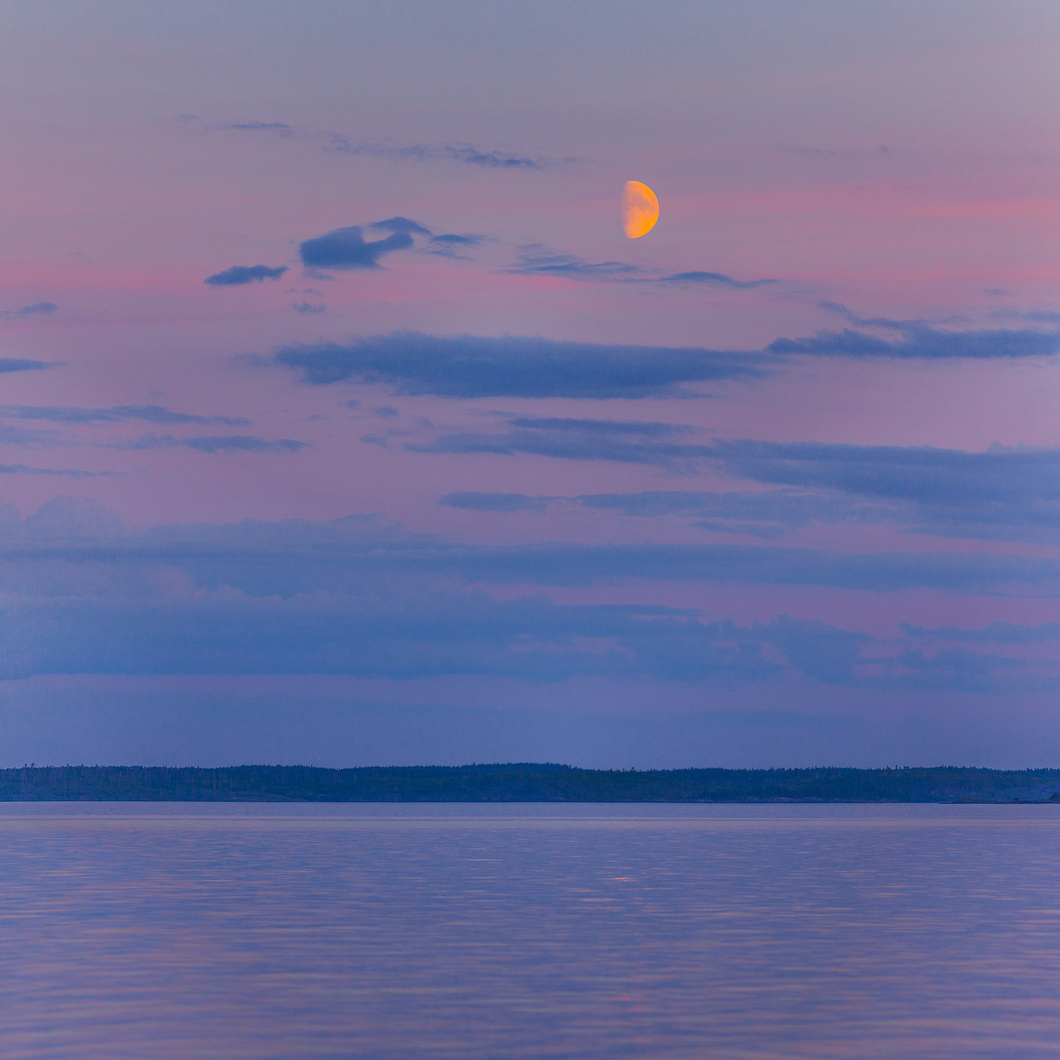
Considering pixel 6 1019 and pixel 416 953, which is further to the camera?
pixel 416 953

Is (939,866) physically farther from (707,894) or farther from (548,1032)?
(548,1032)

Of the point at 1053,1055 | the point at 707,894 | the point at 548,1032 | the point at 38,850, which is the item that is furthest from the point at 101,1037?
the point at 38,850

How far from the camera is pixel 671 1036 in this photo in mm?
27766

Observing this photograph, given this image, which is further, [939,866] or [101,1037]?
[939,866]

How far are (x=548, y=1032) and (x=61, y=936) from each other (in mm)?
20208

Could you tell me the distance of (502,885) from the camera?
6500cm

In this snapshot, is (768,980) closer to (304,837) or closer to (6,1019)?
(6,1019)

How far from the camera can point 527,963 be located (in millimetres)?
37562

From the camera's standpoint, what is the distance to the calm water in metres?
27.7

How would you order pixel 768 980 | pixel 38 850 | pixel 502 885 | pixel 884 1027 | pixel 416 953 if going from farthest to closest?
pixel 38 850 < pixel 502 885 < pixel 416 953 < pixel 768 980 < pixel 884 1027

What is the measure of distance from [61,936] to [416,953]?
10.5m

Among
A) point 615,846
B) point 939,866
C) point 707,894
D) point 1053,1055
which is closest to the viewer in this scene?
point 1053,1055

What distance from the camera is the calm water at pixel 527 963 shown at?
27672 millimetres

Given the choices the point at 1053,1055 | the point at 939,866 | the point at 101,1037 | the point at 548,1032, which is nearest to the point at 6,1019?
the point at 101,1037
